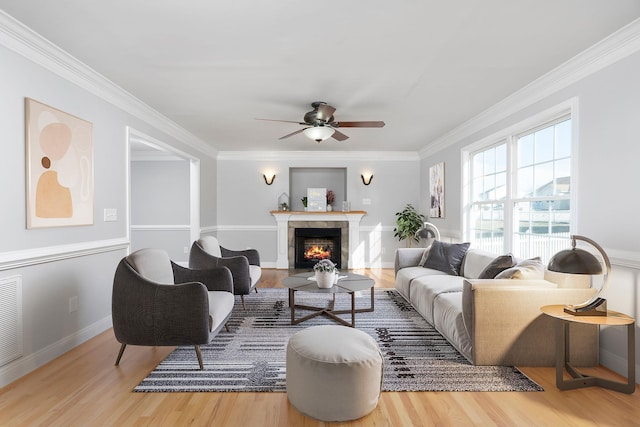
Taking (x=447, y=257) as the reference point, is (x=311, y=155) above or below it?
above

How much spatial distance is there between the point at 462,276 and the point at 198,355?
10.4 ft

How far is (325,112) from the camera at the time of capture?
12.5ft

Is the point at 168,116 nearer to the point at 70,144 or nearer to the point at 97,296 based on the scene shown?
the point at 70,144

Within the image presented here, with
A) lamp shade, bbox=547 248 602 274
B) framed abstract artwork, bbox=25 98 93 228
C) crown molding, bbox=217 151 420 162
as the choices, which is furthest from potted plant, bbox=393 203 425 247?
framed abstract artwork, bbox=25 98 93 228

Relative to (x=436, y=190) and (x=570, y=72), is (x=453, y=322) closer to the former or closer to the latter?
(x=570, y=72)

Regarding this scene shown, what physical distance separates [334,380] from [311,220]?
17.0 ft

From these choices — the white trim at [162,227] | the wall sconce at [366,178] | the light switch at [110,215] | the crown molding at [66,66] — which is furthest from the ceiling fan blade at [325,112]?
the white trim at [162,227]

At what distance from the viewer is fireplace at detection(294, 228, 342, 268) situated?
23.5 ft

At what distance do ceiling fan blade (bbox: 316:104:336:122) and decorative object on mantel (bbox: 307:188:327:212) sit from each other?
3214 millimetres

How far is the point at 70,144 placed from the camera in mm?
2943

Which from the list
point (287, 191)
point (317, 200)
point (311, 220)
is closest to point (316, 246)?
point (311, 220)

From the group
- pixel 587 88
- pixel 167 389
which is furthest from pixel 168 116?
pixel 587 88

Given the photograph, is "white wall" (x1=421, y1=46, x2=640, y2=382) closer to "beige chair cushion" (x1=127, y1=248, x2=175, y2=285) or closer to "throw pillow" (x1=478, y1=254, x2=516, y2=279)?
"throw pillow" (x1=478, y1=254, x2=516, y2=279)

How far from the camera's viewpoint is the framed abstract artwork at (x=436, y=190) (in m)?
5.98
